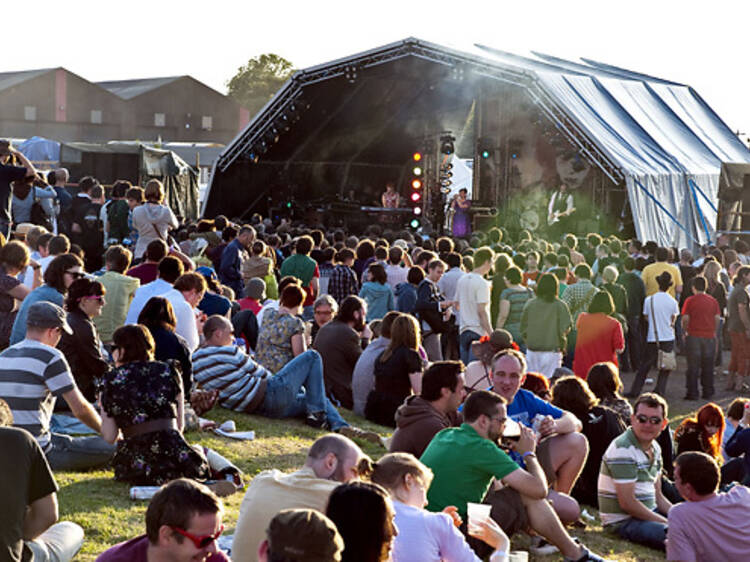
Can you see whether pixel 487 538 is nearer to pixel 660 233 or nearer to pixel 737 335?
pixel 737 335

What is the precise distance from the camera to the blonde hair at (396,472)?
4.91 meters

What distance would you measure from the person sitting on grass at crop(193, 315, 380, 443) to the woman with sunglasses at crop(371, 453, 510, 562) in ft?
14.6

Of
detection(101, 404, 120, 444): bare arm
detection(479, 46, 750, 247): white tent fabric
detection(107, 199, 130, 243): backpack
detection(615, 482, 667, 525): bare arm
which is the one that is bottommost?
detection(615, 482, 667, 525): bare arm

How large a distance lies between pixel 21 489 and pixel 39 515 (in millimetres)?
222

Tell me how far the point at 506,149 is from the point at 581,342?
1911 centimetres

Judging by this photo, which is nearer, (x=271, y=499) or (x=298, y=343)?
A: (x=271, y=499)

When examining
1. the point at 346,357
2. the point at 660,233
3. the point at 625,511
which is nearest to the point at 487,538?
the point at 625,511

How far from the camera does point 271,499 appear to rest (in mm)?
4996

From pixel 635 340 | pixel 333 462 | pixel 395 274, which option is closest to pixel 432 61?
pixel 635 340

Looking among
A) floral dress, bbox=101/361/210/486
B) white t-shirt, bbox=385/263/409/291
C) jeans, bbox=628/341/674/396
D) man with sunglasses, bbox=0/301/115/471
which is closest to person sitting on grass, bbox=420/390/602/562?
floral dress, bbox=101/361/210/486

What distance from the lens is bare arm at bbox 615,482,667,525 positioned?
24.6ft

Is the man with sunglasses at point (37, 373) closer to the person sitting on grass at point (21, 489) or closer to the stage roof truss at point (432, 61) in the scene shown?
the person sitting on grass at point (21, 489)

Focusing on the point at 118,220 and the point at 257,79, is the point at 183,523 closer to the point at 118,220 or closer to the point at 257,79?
the point at 118,220

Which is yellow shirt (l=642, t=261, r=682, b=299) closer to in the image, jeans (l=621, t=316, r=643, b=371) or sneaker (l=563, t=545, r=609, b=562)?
jeans (l=621, t=316, r=643, b=371)
